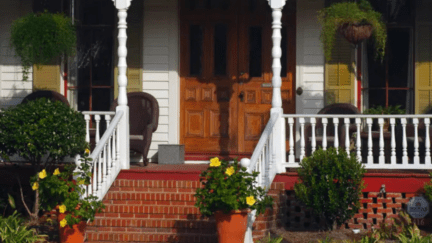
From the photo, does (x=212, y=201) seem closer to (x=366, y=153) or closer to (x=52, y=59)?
(x=366, y=153)

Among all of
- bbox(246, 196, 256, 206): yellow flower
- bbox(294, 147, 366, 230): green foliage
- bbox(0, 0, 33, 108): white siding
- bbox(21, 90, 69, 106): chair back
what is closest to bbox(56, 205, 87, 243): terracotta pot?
bbox(246, 196, 256, 206): yellow flower

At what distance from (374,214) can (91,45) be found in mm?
5028

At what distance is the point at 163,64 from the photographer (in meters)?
13.0

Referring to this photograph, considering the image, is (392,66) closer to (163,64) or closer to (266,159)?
(266,159)

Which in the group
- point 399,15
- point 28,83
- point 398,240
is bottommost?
point 398,240

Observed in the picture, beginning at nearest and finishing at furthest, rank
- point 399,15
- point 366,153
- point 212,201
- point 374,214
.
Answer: point 212,201
point 374,214
point 366,153
point 399,15

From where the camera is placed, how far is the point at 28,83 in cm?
1314

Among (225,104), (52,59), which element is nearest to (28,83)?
(52,59)

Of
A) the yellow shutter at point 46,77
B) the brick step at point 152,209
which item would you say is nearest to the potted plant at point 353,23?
the brick step at point 152,209

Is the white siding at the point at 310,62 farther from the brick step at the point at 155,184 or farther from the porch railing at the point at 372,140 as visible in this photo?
the brick step at the point at 155,184

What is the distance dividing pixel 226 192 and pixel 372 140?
10.7 ft

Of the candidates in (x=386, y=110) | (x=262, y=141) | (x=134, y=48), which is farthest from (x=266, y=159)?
(x=134, y=48)

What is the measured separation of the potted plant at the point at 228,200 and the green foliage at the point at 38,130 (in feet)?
6.80

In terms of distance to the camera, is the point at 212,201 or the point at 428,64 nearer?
the point at 212,201
